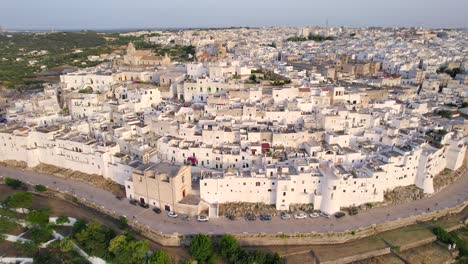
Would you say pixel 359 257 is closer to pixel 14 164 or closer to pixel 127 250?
pixel 127 250

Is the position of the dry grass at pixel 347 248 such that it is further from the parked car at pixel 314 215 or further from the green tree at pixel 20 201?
the green tree at pixel 20 201

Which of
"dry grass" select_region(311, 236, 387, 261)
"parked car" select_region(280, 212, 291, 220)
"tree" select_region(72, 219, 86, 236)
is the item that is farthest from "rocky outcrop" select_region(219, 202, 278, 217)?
"tree" select_region(72, 219, 86, 236)

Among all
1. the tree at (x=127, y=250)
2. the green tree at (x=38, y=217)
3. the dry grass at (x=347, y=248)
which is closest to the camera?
the tree at (x=127, y=250)

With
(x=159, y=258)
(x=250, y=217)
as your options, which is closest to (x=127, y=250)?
(x=159, y=258)

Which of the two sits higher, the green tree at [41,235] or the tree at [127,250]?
the tree at [127,250]

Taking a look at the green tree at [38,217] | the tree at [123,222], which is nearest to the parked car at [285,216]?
the tree at [123,222]

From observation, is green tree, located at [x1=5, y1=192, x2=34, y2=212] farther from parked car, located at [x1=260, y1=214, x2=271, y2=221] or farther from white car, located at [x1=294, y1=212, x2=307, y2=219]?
white car, located at [x1=294, y1=212, x2=307, y2=219]

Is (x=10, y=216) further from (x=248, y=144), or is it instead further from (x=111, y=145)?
(x=248, y=144)

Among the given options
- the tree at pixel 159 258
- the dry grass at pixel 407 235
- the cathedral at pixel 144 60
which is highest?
the cathedral at pixel 144 60
